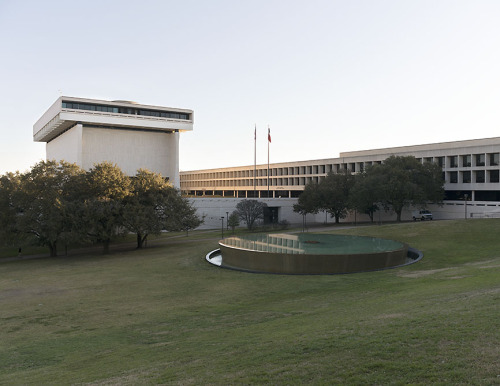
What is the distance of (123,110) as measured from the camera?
87.4m

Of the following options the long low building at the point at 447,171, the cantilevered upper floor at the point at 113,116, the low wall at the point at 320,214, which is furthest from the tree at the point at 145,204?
the cantilevered upper floor at the point at 113,116

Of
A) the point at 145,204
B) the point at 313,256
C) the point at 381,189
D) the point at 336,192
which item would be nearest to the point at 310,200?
the point at 336,192

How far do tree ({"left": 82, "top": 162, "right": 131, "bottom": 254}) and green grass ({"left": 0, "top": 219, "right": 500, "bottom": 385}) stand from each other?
8.43m

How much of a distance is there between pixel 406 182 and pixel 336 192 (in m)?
11.5

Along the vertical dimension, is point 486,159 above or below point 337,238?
above

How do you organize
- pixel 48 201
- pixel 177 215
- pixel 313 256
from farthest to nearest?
pixel 177 215, pixel 48 201, pixel 313 256

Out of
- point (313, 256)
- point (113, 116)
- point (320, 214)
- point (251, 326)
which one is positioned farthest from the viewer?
point (113, 116)

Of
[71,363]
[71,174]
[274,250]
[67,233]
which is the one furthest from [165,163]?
[71,363]

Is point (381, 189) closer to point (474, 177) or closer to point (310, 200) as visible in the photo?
point (310, 200)

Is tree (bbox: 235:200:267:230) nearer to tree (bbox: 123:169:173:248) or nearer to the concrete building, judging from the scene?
tree (bbox: 123:169:173:248)

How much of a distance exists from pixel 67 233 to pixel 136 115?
2046 inches

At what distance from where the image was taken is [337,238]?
4166 cm

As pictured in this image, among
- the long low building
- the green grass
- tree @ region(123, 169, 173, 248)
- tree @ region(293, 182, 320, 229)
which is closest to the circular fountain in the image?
the green grass

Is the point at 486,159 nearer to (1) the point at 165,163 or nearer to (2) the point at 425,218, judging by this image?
(2) the point at 425,218
